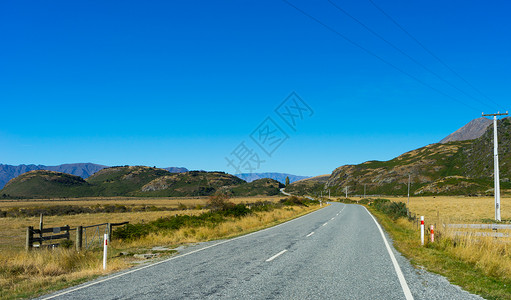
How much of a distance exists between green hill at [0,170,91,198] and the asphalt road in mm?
160080

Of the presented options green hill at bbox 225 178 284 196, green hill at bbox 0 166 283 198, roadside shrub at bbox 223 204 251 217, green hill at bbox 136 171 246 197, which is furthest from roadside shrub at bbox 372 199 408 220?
green hill at bbox 225 178 284 196

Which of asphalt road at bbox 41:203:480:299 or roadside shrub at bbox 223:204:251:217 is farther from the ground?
asphalt road at bbox 41:203:480:299

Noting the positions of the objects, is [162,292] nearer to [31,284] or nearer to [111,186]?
[31,284]

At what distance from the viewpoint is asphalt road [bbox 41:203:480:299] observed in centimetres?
655

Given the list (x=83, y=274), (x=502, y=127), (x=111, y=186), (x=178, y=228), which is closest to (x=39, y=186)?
(x=111, y=186)

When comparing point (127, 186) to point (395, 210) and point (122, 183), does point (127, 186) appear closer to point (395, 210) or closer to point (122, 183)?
point (122, 183)

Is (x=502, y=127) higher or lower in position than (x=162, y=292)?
higher

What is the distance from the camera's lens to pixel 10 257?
38.0 ft

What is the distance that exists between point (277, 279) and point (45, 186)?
179539 millimetres

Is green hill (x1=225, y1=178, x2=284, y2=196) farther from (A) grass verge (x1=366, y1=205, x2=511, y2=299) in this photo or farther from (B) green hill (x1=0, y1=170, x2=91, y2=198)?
(A) grass verge (x1=366, y1=205, x2=511, y2=299)

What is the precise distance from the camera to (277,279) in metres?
7.78

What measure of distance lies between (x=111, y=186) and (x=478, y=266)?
7284 inches

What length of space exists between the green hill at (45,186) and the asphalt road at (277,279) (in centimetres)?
16008

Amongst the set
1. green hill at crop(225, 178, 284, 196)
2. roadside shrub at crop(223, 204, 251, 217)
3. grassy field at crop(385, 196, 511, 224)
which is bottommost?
green hill at crop(225, 178, 284, 196)
